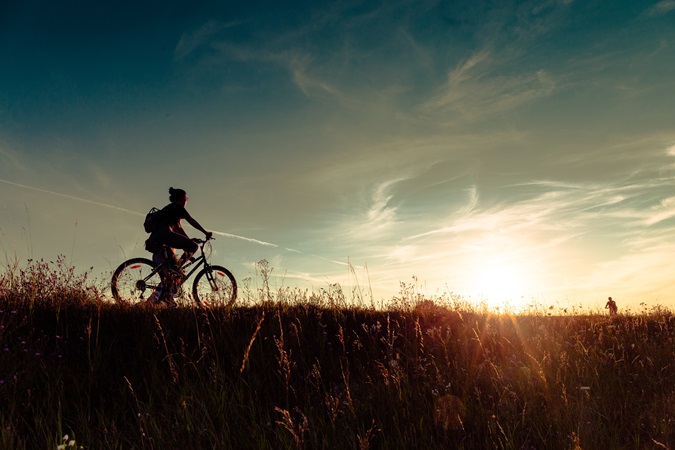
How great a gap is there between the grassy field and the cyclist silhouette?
2.22m

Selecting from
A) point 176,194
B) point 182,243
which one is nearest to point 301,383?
point 182,243

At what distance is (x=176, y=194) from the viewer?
36.5ft

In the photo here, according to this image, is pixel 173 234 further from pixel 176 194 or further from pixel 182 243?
pixel 176 194

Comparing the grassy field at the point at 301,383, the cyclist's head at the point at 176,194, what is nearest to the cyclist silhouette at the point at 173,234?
the cyclist's head at the point at 176,194

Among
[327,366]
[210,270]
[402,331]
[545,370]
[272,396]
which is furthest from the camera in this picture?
[210,270]

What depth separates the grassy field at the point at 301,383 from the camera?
4.00m

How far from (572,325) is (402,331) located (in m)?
3.97

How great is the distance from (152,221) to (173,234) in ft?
1.78

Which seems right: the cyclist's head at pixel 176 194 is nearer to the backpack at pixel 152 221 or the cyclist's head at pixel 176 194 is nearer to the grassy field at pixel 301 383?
the backpack at pixel 152 221

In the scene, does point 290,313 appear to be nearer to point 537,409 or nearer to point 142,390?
point 142,390

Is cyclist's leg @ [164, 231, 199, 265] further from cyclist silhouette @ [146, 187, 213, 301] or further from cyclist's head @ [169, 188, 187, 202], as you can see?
cyclist's head @ [169, 188, 187, 202]

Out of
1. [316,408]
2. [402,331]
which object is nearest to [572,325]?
[402,331]

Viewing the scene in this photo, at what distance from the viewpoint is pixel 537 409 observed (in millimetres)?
4504

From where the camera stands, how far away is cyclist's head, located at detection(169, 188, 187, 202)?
36.4 feet
